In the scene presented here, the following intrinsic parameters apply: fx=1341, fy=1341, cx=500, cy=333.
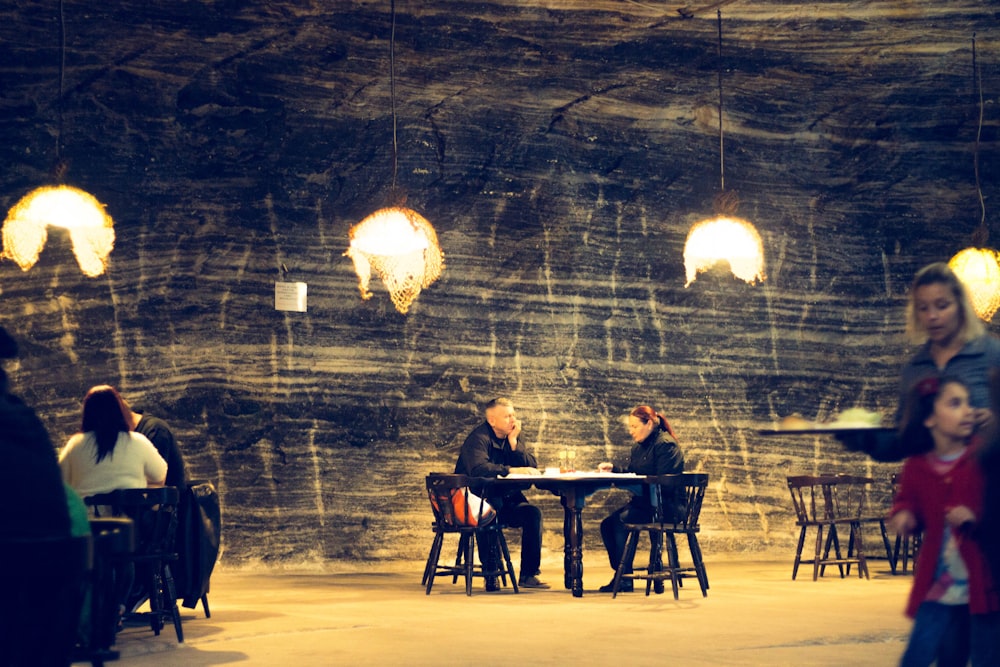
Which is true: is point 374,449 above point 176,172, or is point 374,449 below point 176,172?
below

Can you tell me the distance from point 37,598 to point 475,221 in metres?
7.42

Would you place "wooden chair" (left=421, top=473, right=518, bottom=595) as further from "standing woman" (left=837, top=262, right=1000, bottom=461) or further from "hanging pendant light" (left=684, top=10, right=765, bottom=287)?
"standing woman" (left=837, top=262, right=1000, bottom=461)

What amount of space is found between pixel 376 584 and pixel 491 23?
14.0 feet

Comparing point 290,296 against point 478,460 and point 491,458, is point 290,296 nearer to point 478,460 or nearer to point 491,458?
point 491,458

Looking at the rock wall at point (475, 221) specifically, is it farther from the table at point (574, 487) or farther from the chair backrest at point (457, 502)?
the table at point (574, 487)

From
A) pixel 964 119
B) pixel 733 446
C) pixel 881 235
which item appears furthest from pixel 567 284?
pixel 964 119

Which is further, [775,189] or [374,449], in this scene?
[775,189]

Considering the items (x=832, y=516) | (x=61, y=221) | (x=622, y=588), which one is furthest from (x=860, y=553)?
(x=61, y=221)

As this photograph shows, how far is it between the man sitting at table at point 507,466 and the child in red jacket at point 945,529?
4.89 metres

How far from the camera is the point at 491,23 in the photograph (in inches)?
395

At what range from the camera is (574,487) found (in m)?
7.66

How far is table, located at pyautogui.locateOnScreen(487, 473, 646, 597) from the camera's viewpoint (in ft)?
24.5

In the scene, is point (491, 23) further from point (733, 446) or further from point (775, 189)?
point (733, 446)

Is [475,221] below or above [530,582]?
above
